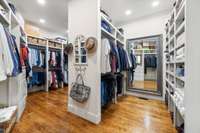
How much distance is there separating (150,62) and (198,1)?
8.91 feet

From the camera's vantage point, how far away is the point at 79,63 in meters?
2.10

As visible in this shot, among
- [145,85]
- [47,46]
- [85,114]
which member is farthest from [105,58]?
[47,46]

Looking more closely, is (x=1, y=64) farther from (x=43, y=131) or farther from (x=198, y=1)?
(x=198, y=1)

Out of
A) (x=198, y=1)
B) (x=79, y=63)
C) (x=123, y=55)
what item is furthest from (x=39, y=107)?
(x=198, y=1)

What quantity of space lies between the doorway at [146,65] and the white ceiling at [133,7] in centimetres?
72

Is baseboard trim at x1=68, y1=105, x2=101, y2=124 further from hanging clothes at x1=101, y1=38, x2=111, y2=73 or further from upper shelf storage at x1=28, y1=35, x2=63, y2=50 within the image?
upper shelf storage at x1=28, y1=35, x2=63, y2=50

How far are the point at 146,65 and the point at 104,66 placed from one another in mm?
1978

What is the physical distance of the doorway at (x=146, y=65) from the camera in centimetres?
316

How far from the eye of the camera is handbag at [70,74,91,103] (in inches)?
75.4

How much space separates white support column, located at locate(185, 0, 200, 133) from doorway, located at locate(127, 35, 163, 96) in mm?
2567

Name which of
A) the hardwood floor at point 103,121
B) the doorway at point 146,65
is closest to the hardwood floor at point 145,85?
the doorway at point 146,65

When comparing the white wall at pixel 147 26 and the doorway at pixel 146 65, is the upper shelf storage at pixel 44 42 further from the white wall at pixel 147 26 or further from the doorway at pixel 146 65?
the doorway at pixel 146 65

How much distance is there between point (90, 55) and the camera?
196 centimetres

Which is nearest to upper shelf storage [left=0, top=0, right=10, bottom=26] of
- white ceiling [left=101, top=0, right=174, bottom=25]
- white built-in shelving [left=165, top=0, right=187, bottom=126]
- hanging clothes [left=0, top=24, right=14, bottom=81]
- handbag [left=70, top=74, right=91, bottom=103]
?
hanging clothes [left=0, top=24, right=14, bottom=81]
